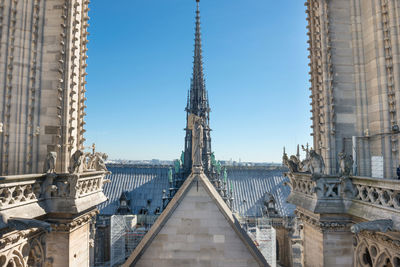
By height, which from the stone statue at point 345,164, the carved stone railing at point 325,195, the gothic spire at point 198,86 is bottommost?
the carved stone railing at point 325,195

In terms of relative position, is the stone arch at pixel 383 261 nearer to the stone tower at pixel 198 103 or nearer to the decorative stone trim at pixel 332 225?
the decorative stone trim at pixel 332 225

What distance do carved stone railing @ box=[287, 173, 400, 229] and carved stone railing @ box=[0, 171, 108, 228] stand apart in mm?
7001

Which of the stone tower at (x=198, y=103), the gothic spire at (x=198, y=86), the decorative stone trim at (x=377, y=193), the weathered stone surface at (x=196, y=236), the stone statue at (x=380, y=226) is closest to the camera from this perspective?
the stone statue at (x=380, y=226)

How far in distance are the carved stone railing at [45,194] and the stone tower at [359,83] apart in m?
7.81

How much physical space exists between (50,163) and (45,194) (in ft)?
2.92

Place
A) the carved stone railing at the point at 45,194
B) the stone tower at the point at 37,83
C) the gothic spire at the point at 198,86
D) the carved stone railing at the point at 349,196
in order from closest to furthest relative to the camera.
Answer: the carved stone railing at the point at 349,196 < the carved stone railing at the point at 45,194 < the stone tower at the point at 37,83 < the gothic spire at the point at 198,86

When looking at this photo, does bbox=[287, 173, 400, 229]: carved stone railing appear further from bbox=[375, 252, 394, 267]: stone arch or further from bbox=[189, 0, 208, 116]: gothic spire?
bbox=[189, 0, 208, 116]: gothic spire

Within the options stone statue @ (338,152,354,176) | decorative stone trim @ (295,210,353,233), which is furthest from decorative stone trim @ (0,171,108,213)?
stone statue @ (338,152,354,176)

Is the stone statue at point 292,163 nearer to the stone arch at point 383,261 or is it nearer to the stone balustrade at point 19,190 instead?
the stone arch at point 383,261

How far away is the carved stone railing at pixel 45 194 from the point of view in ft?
22.5

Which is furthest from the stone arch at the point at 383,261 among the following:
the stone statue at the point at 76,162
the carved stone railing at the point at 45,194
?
the stone statue at the point at 76,162

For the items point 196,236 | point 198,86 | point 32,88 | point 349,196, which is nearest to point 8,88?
point 32,88

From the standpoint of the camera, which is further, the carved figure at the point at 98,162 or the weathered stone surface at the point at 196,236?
the carved figure at the point at 98,162

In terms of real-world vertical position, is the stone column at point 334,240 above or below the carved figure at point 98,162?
below
